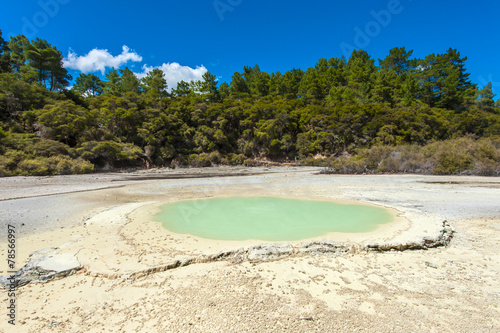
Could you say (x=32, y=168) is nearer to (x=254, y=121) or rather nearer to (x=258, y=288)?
(x=258, y=288)

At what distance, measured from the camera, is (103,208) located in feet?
31.1

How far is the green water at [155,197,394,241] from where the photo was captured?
6625mm

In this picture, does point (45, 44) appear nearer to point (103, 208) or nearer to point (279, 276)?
point (103, 208)

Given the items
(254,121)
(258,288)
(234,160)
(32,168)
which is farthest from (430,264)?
(254,121)

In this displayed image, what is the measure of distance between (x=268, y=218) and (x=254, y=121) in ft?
112

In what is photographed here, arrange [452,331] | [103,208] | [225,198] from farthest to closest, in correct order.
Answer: [225,198], [103,208], [452,331]

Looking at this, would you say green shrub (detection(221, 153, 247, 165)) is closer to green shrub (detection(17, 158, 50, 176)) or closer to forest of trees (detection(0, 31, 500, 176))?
forest of trees (detection(0, 31, 500, 176))

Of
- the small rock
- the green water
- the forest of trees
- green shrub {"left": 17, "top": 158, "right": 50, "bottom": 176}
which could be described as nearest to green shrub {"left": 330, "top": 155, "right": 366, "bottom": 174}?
the forest of trees

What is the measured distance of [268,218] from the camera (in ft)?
26.7

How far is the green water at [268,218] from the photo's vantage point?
21.7ft

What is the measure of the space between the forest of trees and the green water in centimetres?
1602

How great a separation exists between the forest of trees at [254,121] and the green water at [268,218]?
52.5ft

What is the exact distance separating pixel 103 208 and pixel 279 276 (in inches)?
341

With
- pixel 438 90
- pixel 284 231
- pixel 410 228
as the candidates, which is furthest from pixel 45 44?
pixel 438 90
